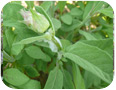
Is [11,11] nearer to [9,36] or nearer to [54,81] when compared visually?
[9,36]

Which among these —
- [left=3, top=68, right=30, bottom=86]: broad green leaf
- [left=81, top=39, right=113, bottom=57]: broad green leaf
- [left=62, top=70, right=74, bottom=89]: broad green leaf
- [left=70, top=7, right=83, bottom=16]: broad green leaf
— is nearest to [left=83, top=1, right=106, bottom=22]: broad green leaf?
[left=70, top=7, right=83, bottom=16]: broad green leaf

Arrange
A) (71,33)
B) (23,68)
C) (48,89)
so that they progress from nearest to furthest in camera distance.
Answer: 1. (48,89)
2. (23,68)
3. (71,33)

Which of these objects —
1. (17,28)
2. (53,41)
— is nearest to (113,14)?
(53,41)

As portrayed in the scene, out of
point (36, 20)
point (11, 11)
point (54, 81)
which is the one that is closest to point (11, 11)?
point (11, 11)

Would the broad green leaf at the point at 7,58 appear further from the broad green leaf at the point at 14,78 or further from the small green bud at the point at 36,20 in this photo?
the small green bud at the point at 36,20

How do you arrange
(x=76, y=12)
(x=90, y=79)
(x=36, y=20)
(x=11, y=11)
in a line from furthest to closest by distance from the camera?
(x=76, y=12), (x=90, y=79), (x=11, y=11), (x=36, y=20)

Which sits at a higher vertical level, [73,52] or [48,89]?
[73,52]

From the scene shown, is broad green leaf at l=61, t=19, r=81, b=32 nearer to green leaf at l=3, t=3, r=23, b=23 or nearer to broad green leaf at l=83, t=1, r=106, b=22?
broad green leaf at l=83, t=1, r=106, b=22

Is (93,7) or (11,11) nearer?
(11,11)

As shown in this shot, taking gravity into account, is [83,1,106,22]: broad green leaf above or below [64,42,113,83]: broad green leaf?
above

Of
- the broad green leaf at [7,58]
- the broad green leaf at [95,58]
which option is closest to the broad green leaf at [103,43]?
the broad green leaf at [95,58]

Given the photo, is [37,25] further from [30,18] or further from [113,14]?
[113,14]
